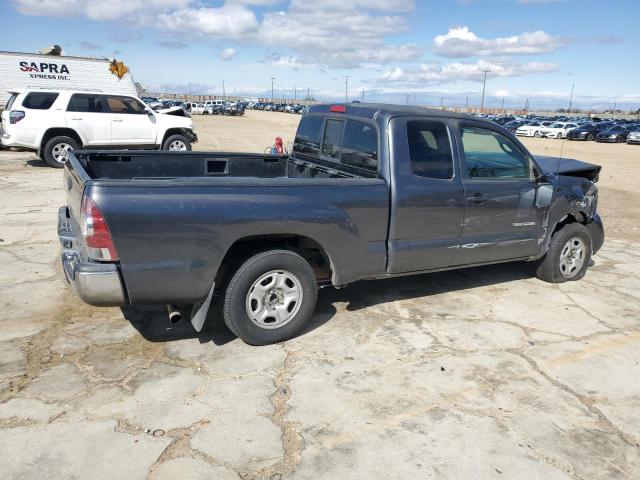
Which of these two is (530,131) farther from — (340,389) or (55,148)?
(340,389)

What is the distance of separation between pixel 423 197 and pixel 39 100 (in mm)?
11051

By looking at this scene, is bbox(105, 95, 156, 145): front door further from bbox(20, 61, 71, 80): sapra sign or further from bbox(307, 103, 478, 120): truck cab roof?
bbox(20, 61, 71, 80): sapra sign

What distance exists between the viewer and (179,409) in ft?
10.5

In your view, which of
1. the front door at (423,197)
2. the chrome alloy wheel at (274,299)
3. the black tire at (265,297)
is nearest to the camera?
the black tire at (265,297)

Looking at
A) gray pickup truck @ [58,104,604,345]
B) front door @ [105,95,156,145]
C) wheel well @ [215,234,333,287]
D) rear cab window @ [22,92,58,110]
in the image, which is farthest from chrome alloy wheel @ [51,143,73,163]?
wheel well @ [215,234,333,287]

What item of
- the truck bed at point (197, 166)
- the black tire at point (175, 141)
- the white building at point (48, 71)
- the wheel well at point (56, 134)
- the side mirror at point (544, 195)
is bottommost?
the black tire at point (175, 141)

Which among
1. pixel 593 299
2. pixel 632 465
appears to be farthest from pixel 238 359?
pixel 593 299

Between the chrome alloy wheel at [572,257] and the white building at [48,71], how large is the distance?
21.7 metres

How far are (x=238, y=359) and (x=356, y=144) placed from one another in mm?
2170

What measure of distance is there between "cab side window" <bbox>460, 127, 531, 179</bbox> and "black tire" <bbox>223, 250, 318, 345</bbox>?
6.17 feet

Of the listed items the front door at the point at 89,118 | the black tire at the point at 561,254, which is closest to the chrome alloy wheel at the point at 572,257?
the black tire at the point at 561,254

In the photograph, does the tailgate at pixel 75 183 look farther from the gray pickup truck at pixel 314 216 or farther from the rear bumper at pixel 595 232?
the rear bumper at pixel 595 232

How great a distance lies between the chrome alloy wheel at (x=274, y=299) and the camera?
387 cm

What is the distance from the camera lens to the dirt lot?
2.78 meters
